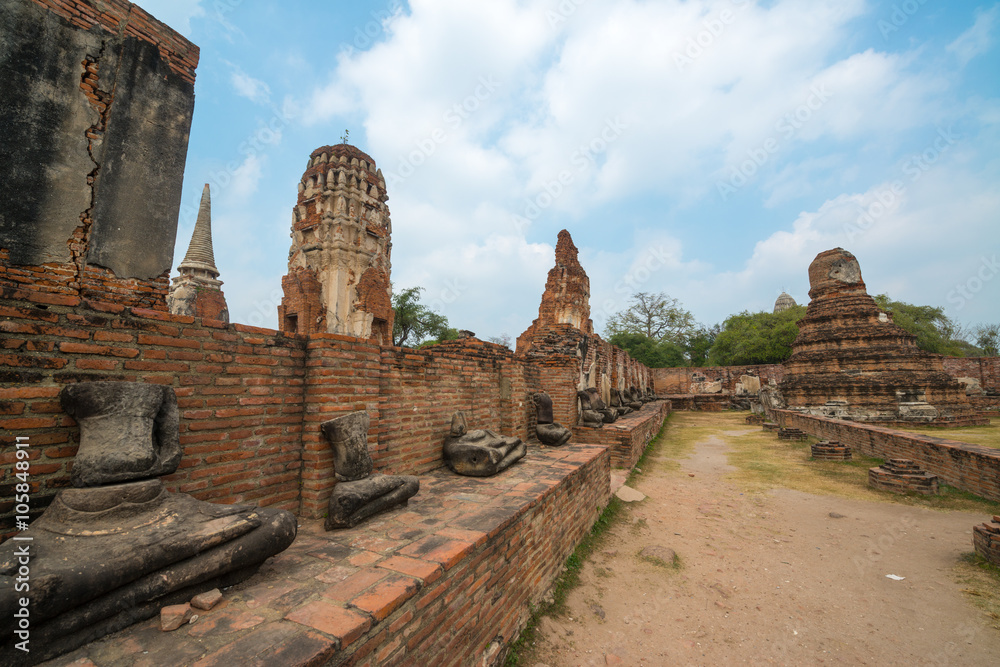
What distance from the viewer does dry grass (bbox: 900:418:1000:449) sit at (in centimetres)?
798

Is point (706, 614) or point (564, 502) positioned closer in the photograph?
point (706, 614)

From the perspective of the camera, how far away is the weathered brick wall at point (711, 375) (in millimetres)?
23328

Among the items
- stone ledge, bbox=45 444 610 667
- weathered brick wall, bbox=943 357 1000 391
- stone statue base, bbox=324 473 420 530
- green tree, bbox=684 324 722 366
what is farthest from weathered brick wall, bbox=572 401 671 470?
green tree, bbox=684 324 722 366

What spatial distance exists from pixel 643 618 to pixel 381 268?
49.9 feet

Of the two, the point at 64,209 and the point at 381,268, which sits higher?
the point at 381,268

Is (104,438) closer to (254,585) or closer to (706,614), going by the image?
(254,585)

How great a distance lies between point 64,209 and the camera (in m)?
2.64

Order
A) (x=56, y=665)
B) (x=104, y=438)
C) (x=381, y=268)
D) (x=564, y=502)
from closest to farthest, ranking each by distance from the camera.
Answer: (x=56, y=665)
(x=104, y=438)
(x=564, y=502)
(x=381, y=268)

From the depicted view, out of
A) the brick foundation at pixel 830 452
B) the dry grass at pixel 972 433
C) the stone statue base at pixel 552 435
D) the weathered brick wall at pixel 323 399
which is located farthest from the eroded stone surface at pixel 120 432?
the dry grass at pixel 972 433

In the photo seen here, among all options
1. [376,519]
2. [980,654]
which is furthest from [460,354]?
[980,654]

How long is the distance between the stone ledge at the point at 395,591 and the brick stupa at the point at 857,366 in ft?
43.0

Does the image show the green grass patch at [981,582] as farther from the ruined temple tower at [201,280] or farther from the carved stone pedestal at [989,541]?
the ruined temple tower at [201,280]

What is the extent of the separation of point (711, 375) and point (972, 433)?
16.2m

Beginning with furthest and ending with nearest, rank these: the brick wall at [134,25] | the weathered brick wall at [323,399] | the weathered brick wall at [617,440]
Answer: the weathered brick wall at [617,440] < the weathered brick wall at [323,399] < the brick wall at [134,25]
